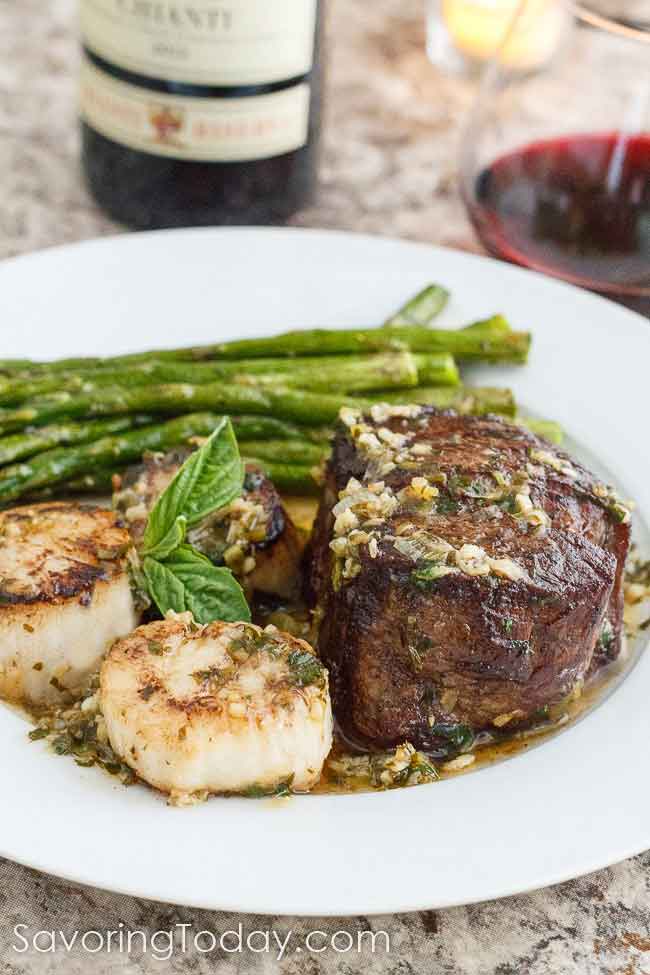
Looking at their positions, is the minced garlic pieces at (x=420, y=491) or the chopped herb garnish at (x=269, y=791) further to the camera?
the minced garlic pieces at (x=420, y=491)

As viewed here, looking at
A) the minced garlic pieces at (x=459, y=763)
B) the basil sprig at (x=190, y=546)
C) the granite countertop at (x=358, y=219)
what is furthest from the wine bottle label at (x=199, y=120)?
the minced garlic pieces at (x=459, y=763)

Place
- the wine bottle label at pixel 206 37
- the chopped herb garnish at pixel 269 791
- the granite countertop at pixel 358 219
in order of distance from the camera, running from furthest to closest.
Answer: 1. the wine bottle label at pixel 206 37
2. the chopped herb garnish at pixel 269 791
3. the granite countertop at pixel 358 219

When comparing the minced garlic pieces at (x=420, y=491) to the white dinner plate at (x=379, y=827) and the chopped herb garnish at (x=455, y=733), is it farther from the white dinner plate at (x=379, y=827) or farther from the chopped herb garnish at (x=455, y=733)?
the white dinner plate at (x=379, y=827)

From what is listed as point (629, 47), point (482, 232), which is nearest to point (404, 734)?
point (482, 232)

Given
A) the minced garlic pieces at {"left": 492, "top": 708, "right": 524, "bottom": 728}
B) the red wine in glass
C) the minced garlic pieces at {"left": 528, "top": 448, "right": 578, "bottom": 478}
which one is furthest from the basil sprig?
the red wine in glass

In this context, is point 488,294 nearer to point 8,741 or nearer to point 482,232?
point 482,232

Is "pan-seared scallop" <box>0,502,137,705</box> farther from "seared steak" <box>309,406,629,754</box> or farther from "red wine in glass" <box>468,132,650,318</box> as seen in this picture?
"red wine in glass" <box>468,132,650,318</box>
